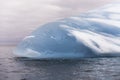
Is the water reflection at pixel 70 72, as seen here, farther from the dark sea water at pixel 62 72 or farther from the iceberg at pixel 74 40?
→ the iceberg at pixel 74 40

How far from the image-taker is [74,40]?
79625mm

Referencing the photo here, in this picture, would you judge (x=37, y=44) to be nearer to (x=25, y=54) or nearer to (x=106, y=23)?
(x=25, y=54)

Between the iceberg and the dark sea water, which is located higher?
the iceberg

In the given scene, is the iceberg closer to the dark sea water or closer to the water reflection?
the dark sea water

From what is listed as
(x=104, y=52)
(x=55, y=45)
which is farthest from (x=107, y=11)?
(x=55, y=45)

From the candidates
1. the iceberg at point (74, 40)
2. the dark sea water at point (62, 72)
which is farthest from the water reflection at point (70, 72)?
the iceberg at point (74, 40)

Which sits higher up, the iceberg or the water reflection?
Answer: the iceberg

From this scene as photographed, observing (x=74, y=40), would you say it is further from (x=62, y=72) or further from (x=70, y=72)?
(x=62, y=72)

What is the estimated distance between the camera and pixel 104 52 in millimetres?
82562

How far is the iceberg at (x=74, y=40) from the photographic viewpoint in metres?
79.2

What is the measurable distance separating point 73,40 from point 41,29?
11.7m

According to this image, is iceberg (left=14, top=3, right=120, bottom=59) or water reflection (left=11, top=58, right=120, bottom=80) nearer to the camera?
water reflection (left=11, top=58, right=120, bottom=80)

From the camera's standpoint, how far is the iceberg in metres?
79.2

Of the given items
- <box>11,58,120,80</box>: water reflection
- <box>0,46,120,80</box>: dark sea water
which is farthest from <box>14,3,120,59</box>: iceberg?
<box>11,58,120,80</box>: water reflection
